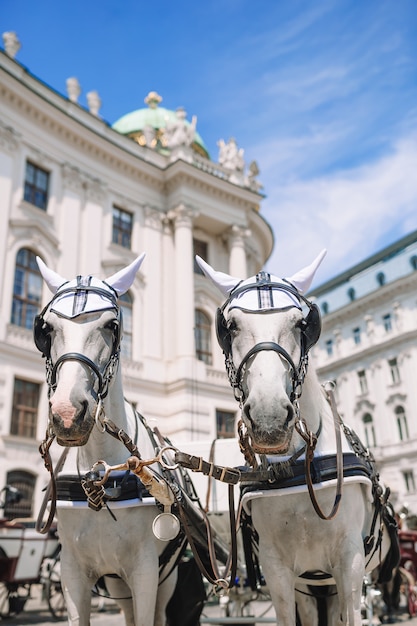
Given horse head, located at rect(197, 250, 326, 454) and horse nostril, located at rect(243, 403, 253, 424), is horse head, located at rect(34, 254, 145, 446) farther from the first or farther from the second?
horse nostril, located at rect(243, 403, 253, 424)

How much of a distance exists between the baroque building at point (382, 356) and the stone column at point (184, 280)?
60.6ft

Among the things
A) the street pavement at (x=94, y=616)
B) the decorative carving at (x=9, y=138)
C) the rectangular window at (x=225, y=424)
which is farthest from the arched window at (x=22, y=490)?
the decorative carving at (x=9, y=138)

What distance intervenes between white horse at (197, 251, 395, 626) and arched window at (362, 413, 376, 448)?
34.8m

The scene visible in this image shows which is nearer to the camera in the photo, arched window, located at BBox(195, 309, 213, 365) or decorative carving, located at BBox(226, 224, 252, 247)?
arched window, located at BBox(195, 309, 213, 365)

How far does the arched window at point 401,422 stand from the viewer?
34.1 metres

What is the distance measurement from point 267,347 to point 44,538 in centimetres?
831

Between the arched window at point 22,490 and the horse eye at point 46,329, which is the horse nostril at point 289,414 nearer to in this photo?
the horse eye at point 46,329

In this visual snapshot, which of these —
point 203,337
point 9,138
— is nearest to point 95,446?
point 9,138

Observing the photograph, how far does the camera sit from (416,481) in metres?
32.3

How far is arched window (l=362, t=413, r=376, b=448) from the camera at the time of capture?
118 feet

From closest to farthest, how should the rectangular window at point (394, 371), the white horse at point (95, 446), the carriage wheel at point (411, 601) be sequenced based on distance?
the white horse at point (95, 446), the carriage wheel at point (411, 601), the rectangular window at point (394, 371)

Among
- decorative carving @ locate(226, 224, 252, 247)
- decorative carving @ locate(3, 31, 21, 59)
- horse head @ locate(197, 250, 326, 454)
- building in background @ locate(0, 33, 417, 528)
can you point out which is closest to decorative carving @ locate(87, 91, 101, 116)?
building in background @ locate(0, 33, 417, 528)

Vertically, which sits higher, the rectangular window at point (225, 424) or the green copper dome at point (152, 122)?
the green copper dome at point (152, 122)

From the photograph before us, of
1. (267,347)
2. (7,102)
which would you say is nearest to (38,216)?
(7,102)
